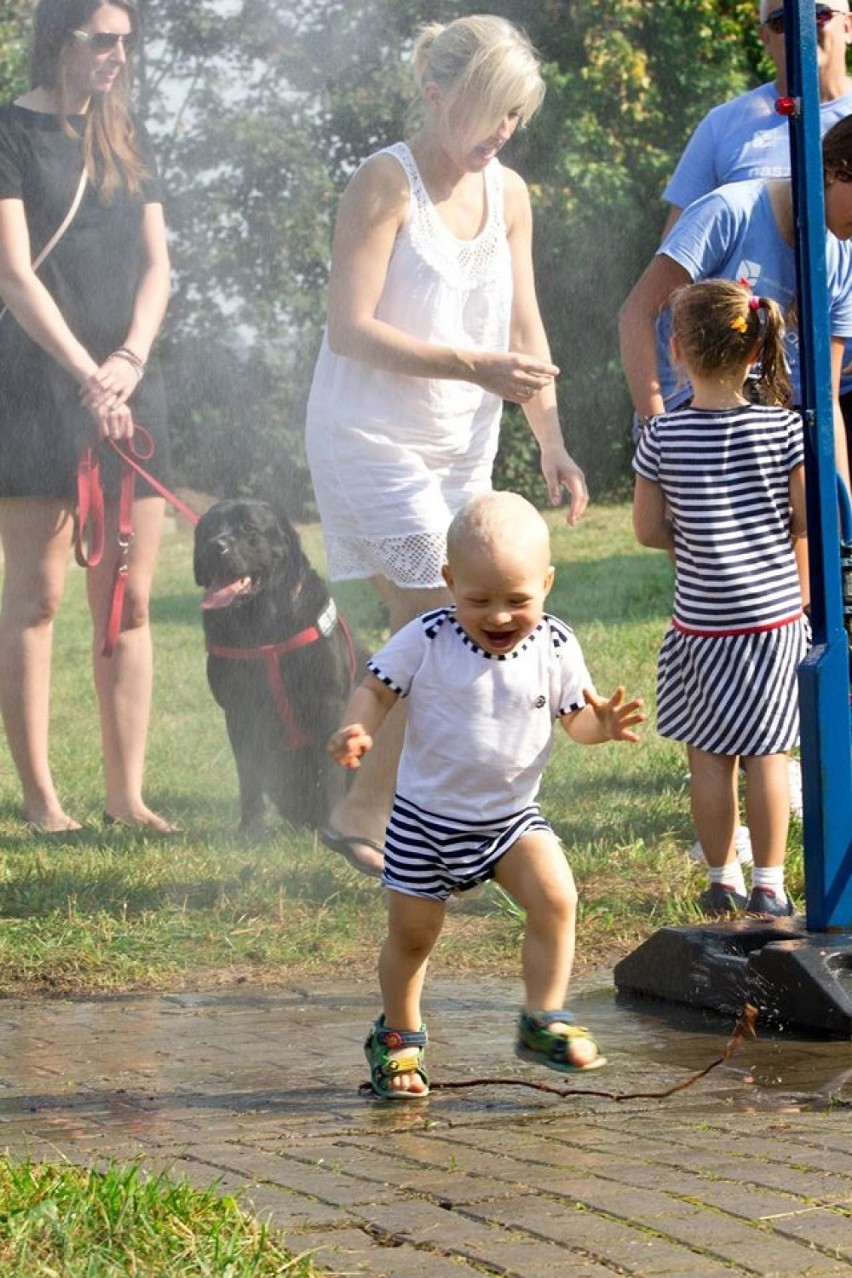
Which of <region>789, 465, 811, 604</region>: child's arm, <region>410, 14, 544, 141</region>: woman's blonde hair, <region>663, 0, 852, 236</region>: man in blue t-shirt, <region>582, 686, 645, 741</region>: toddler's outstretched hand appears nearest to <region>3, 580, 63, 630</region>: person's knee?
<region>410, 14, 544, 141</region>: woman's blonde hair

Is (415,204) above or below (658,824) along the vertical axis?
above

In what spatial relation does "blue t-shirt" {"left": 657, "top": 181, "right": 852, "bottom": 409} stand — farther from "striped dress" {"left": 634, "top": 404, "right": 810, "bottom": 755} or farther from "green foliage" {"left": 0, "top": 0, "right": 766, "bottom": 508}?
"green foliage" {"left": 0, "top": 0, "right": 766, "bottom": 508}

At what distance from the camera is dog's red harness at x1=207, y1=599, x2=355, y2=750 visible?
6543mm

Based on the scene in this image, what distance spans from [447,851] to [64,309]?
3107 millimetres

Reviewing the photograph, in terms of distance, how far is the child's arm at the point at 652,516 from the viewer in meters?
5.34

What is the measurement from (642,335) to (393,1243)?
3456 mm

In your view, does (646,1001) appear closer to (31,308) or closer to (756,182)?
(756,182)

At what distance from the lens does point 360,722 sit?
3.94 m

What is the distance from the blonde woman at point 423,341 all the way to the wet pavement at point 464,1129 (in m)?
1.17

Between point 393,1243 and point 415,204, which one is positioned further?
point 415,204

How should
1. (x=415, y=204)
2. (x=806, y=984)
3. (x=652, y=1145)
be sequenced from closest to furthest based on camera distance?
(x=652, y=1145)
(x=806, y=984)
(x=415, y=204)

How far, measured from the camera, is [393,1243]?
286 centimetres

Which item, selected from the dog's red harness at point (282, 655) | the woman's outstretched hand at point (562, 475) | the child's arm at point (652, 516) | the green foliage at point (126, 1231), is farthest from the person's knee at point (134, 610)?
the green foliage at point (126, 1231)

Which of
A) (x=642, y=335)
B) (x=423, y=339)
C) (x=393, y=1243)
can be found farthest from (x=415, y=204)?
(x=393, y=1243)
